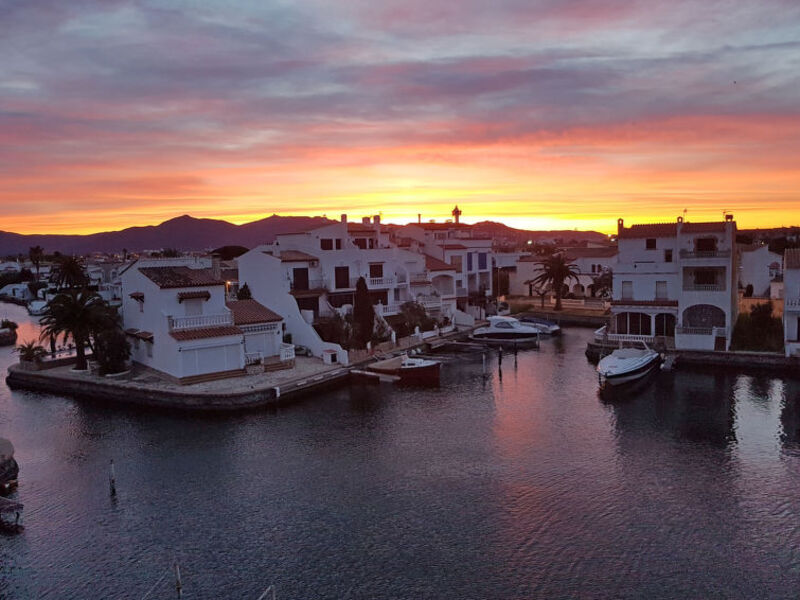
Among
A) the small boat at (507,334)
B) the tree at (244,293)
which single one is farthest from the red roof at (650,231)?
the tree at (244,293)

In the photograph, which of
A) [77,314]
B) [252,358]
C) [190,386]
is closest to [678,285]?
[252,358]

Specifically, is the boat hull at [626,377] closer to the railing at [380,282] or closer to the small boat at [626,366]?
the small boat at [626,366]

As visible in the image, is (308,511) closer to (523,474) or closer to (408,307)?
(523,474)

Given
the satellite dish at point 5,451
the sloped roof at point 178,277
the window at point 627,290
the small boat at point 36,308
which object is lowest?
the satellite dish at point 5,451

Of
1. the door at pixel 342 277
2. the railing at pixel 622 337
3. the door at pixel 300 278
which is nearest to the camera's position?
the railing at pixel 622 337

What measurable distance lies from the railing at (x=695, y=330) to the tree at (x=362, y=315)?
75.1 ft

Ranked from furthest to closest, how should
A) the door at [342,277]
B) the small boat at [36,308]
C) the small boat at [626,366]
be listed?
the small boat at [36,308] < the door at [342,277] < the small boat at [626,366]

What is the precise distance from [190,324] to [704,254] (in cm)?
3654

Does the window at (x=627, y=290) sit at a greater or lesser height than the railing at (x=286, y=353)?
greater

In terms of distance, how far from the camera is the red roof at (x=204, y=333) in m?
36.8

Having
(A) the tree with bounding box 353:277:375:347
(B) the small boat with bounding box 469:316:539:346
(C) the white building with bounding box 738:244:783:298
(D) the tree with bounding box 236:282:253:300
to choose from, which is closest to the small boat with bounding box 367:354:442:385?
(A) the tree with bounding box 353:277:375:347

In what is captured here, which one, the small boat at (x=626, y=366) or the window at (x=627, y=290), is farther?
the window at (x=627, y=290)

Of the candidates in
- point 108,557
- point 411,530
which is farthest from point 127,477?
point 411,530

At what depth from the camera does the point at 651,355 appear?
142ft
